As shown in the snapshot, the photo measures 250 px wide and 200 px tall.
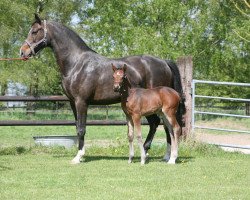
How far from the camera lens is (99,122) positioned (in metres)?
11.9

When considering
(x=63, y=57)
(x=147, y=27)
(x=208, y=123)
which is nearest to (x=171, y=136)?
(x=63, y=57)

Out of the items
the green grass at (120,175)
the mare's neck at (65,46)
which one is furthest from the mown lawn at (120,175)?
the mare's neck at (65,46)

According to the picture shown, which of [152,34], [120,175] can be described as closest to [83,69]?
[120,175]

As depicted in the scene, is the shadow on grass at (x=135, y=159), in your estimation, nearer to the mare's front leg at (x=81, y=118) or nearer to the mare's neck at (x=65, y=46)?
the mare's front leg at (x=81, y=118)

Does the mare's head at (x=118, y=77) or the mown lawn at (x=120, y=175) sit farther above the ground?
the mare's head at (x=118, y=77)

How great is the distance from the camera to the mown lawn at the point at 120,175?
673cm

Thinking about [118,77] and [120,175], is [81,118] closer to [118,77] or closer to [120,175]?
[118,77]

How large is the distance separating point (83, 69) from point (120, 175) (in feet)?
8.63

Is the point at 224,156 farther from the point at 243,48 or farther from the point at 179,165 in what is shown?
the point at 243,48

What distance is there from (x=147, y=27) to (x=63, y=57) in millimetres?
16747

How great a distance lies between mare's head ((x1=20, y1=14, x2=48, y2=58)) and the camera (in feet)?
33.3

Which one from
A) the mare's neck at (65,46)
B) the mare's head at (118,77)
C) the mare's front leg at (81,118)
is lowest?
the mare's front leg at (81,118)

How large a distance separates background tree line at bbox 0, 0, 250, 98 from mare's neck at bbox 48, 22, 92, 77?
1522 centimetres

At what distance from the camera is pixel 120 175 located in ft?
26.8
